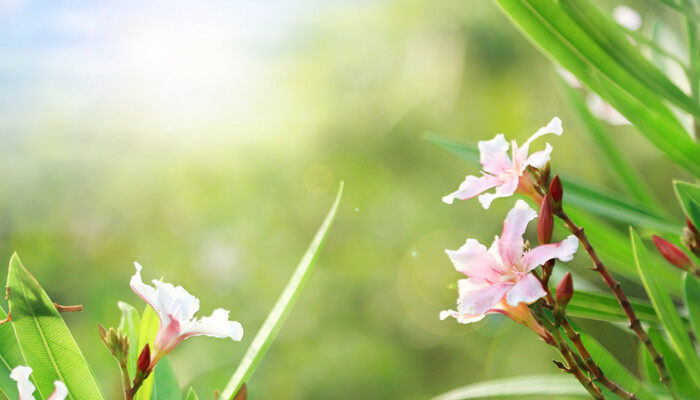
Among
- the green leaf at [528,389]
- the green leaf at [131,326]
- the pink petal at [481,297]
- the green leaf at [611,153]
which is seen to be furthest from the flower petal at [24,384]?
the green leaf at [611,153]

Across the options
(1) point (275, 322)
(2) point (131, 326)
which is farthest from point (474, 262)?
(2) point (131, 326)

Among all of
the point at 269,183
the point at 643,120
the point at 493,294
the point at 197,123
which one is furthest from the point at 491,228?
the point at 493,294

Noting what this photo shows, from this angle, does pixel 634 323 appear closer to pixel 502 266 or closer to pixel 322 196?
pixel 502 266

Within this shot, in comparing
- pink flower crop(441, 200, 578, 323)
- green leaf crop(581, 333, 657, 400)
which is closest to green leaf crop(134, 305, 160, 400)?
pink flower crop(441, 200, 578, 323)

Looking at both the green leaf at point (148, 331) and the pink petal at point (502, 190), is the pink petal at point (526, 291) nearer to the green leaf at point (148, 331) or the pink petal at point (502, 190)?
the pink petal at point (502, 190)

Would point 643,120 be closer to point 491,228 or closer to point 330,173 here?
point 491,228
